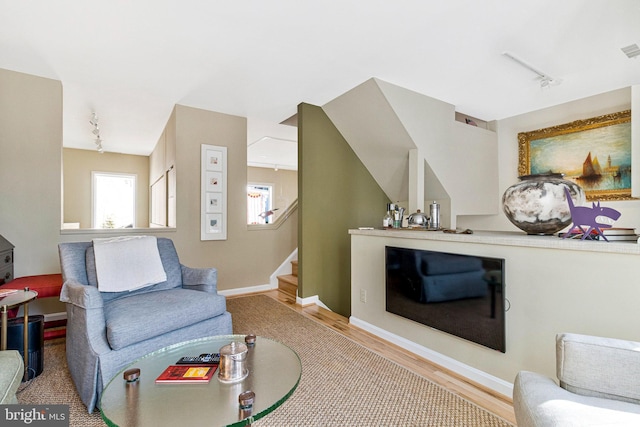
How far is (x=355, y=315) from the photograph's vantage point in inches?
123

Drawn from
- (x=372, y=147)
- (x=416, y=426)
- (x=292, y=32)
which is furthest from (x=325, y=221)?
(x=416, y=426)

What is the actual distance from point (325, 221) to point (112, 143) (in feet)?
15.5

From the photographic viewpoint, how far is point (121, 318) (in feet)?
5.95

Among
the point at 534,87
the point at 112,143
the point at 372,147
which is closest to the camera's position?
the point at 534,87

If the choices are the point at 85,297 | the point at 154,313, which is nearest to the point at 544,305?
the point at 154,313

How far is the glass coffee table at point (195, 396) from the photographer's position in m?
1.05

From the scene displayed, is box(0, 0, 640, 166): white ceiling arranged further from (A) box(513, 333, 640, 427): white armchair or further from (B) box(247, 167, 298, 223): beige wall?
(B) box(247, 167, 298, 223): beige wall

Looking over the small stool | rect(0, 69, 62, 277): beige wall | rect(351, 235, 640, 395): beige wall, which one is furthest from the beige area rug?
rect(0, 69, 62, 277): beige wall

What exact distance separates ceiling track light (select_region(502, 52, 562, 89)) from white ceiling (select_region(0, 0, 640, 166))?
45mm

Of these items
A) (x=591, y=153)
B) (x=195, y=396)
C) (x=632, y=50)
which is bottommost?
(x=195, y=396)

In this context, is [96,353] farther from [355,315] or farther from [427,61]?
[427,61]

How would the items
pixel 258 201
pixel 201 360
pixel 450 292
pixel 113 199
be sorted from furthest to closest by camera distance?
1. pixel 258 201
2. pixel 113 199
3. pixel 450 292
4. pixel 201 360

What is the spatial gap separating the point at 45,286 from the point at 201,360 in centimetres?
206

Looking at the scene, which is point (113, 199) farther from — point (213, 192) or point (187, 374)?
point (187, 374)
